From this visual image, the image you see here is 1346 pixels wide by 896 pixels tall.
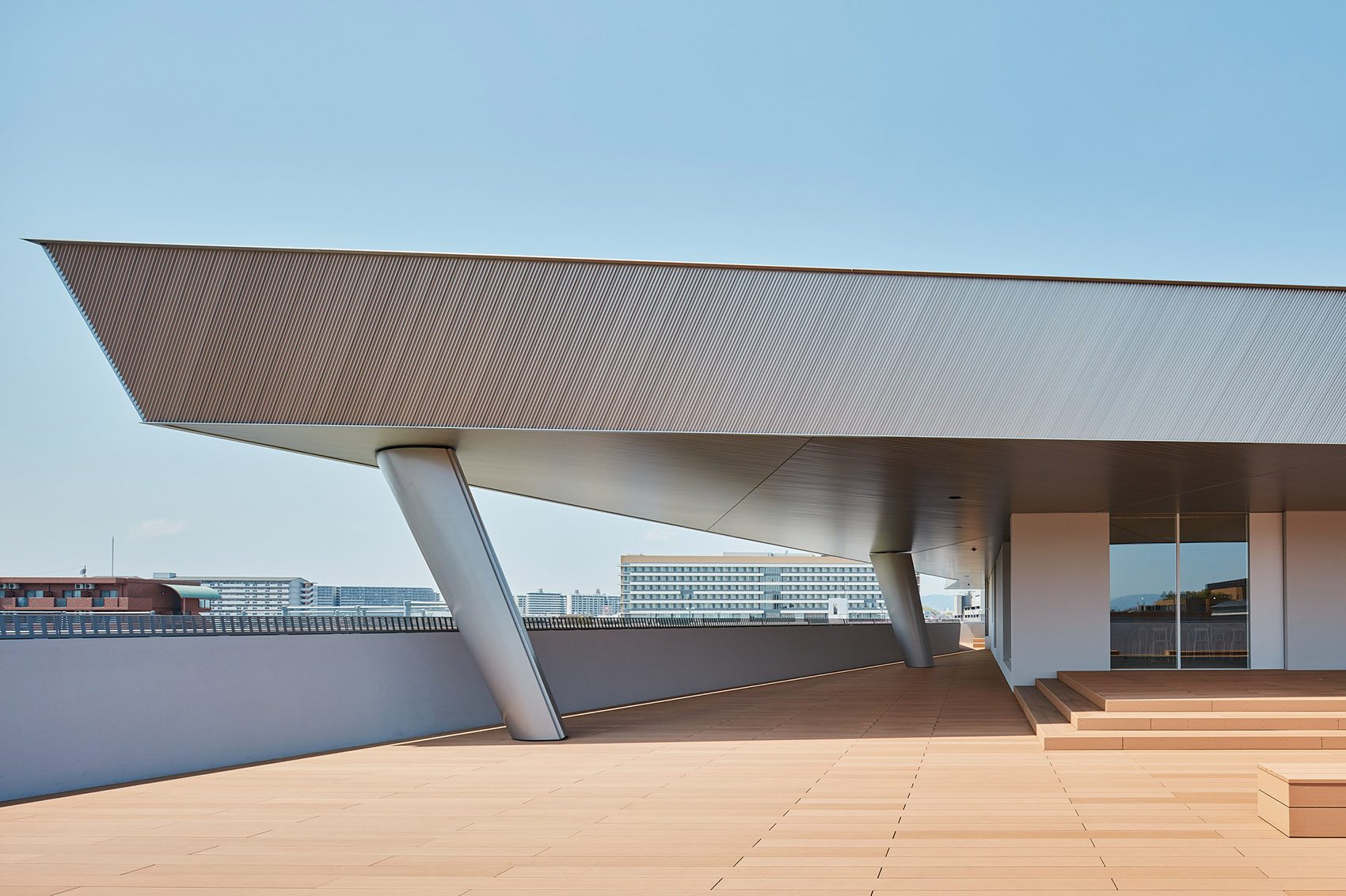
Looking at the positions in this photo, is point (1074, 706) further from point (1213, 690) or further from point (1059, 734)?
point (1213, 690)

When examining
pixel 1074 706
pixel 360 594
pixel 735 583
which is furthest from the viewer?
pixel 735 583

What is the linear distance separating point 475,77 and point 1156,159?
15710mm

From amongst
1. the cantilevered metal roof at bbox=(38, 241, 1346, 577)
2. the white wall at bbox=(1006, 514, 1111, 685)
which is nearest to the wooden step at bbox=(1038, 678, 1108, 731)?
the white wall at bbox=(1006, 514, 1111, 685)

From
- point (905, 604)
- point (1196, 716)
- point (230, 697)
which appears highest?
point (230, 697)

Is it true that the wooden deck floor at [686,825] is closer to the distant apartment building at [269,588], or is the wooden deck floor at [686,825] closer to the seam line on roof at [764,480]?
the seam line on roof at [764,480]

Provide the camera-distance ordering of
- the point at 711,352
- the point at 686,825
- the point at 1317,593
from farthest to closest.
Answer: the point at 1317,593 < the point at 711,352 < the point at 686,825

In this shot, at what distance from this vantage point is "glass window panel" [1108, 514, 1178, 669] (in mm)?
15695

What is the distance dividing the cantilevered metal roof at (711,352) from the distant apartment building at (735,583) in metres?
78.9

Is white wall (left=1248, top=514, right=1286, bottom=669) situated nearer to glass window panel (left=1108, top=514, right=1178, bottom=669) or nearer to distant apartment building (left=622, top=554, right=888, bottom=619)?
glass window panel (left=1108, top=514, right=1178, bottom=669)

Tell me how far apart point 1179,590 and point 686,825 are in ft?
39.3

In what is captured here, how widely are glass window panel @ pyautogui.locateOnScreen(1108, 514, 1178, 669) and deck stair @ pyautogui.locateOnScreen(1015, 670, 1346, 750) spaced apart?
241 cm

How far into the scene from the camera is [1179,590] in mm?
15719

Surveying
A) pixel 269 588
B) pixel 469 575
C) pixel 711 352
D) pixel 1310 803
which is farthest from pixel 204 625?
pixel 269 588

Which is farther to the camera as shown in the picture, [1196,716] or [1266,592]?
[1266,592]
